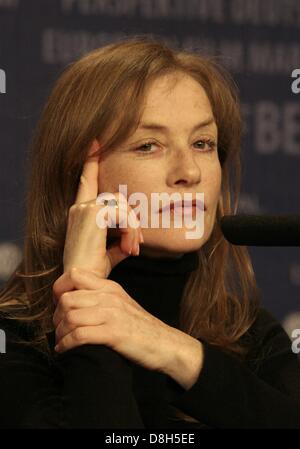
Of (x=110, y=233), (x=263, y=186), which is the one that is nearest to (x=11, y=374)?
(x=110, y=233)

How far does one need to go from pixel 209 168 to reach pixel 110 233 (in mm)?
176

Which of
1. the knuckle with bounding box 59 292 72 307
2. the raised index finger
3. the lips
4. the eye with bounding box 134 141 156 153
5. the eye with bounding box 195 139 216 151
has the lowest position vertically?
the knuckle with bounding box 59 292 72 307

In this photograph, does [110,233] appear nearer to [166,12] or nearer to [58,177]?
[58,177]

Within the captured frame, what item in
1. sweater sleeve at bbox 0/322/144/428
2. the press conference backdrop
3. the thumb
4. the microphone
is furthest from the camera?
the press conference backdrop

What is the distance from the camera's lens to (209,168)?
4.13ft

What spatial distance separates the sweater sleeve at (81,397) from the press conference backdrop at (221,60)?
38 centimetres

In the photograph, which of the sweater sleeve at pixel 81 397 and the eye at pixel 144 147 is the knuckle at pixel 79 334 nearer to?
the sweater sleeve at pixel 81 397

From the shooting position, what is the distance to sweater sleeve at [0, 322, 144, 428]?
100cm

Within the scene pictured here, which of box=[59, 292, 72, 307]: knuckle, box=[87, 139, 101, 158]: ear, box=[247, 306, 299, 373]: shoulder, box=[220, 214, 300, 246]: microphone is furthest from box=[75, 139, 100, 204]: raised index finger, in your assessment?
box=[220, 214, 300, 246]: microphone

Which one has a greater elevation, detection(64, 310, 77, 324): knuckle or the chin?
the chin

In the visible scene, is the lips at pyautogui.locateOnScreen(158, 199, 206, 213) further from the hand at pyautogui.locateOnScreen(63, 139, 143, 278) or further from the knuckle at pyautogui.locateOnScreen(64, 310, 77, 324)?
the knuckle at pyautogui.locateOnScreen(64, 310, 77, 324)

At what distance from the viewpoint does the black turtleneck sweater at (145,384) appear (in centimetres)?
101

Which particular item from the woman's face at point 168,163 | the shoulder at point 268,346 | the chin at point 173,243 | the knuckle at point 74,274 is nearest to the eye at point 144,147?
the woman's face at point 168,163

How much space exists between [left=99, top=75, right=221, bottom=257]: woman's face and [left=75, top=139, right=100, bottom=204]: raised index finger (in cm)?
1
